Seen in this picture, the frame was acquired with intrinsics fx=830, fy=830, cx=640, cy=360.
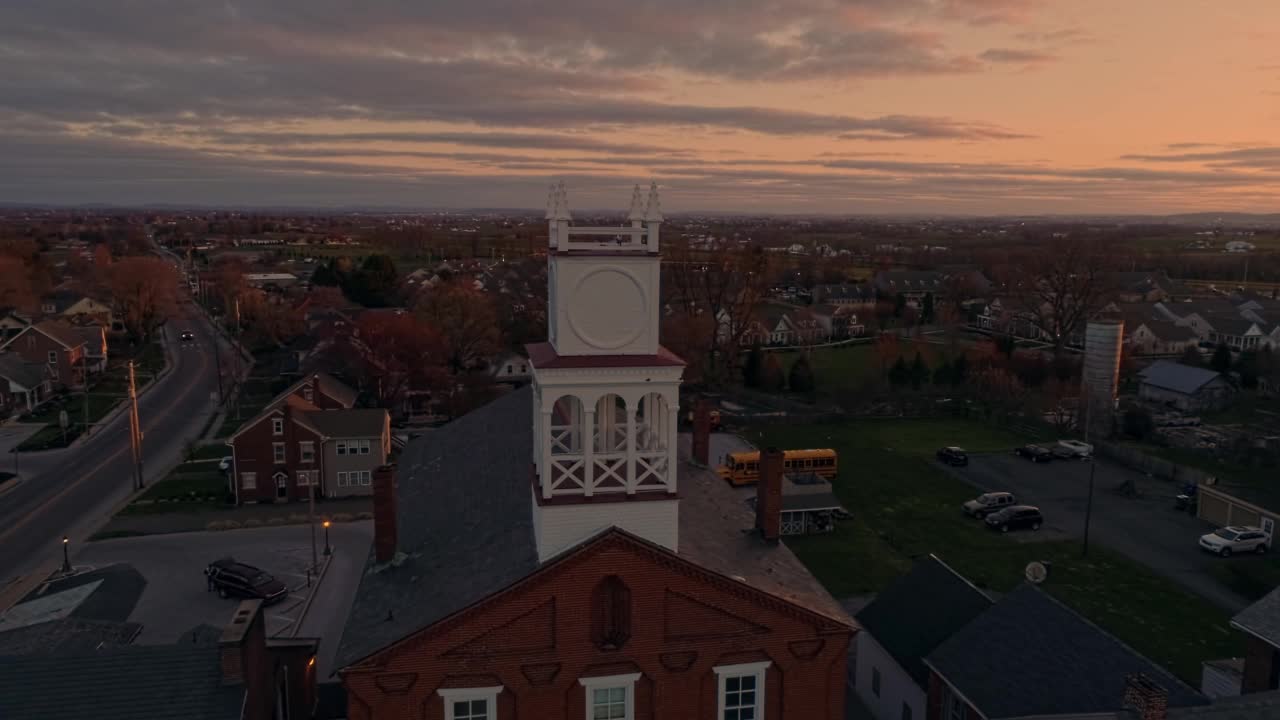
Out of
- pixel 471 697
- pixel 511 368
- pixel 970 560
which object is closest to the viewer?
pixel 471 697

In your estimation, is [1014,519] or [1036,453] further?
[1036,453]

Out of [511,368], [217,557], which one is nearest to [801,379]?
[511,368]

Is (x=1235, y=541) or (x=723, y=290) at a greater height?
(x=723, y=290)

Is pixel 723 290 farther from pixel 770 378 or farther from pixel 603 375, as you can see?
pixel 603 375

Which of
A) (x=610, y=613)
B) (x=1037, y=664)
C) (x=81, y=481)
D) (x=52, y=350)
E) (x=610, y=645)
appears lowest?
(x=81, y=481)

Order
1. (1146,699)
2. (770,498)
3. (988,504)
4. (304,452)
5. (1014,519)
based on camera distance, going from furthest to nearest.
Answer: (304,452)
(988,504)
(1014,519)
(770,498)
(1146,699)

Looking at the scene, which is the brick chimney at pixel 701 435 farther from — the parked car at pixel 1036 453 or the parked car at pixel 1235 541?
the parked car at pixel 1036 453

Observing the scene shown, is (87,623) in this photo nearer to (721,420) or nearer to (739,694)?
(739,694)
